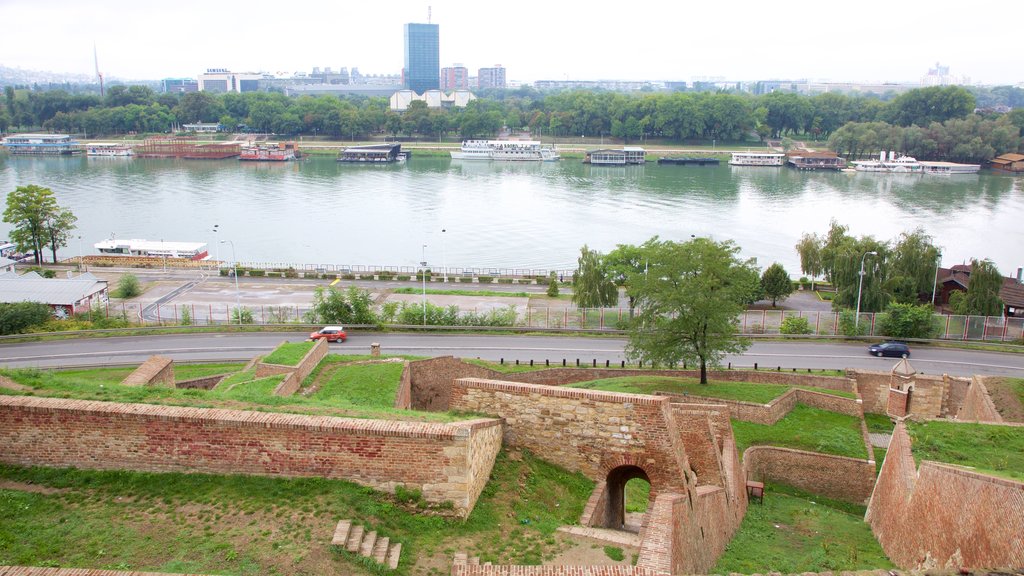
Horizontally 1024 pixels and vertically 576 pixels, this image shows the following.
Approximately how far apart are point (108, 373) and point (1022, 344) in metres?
43.1

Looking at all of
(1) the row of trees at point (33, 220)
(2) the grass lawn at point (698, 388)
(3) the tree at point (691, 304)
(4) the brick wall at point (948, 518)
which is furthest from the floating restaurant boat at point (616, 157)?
(4) the brick wall at point (948, 518)

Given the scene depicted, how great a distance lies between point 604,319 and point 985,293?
2150cm

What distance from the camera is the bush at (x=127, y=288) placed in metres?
49.3

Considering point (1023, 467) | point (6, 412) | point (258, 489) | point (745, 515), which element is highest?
point (6, 412)

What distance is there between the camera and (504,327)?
4131cm

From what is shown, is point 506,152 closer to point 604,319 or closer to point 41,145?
point 41,145

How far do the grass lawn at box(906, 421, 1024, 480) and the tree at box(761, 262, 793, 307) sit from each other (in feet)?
84.6

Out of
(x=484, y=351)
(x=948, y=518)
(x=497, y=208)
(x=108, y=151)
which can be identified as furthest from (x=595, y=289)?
(x=108, y=151)

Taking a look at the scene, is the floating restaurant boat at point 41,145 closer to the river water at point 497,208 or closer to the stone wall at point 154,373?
the river water at point 497,208

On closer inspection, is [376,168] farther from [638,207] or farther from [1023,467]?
[1023,467]

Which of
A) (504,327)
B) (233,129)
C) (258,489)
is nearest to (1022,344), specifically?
(504,327)

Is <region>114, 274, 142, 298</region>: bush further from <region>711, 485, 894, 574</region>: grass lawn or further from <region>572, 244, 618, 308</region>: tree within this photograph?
<region>711, 485, 894, 574</region>: grass lawn

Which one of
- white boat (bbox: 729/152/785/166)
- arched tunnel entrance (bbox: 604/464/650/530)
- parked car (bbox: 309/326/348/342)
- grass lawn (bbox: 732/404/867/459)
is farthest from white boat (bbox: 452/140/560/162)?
arched tunnel entrance (bbox: 604/464/650/530)

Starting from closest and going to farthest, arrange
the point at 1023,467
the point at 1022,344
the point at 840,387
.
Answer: the point at 1023,467 < the point at 840,387 < the point at 1022,344
